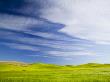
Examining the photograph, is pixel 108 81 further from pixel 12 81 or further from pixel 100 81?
pixel 12 81

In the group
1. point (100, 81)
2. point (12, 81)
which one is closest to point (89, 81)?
point (100, 81)

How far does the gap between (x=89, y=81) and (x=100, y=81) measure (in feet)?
4.38

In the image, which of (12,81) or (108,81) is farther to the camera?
(12,81)

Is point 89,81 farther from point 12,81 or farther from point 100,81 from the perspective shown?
point 12,81

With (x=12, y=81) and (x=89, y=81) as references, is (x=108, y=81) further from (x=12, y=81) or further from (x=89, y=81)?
(x=12, y=81)

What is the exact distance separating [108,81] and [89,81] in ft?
7.53

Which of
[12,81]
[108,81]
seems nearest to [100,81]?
[108,81]

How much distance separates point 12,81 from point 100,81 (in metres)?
11.2

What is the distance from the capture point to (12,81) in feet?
110

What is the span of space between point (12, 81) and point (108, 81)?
1217 centimetres

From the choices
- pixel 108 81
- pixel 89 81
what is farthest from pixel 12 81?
pixel 108 81

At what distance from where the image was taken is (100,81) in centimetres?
3181
